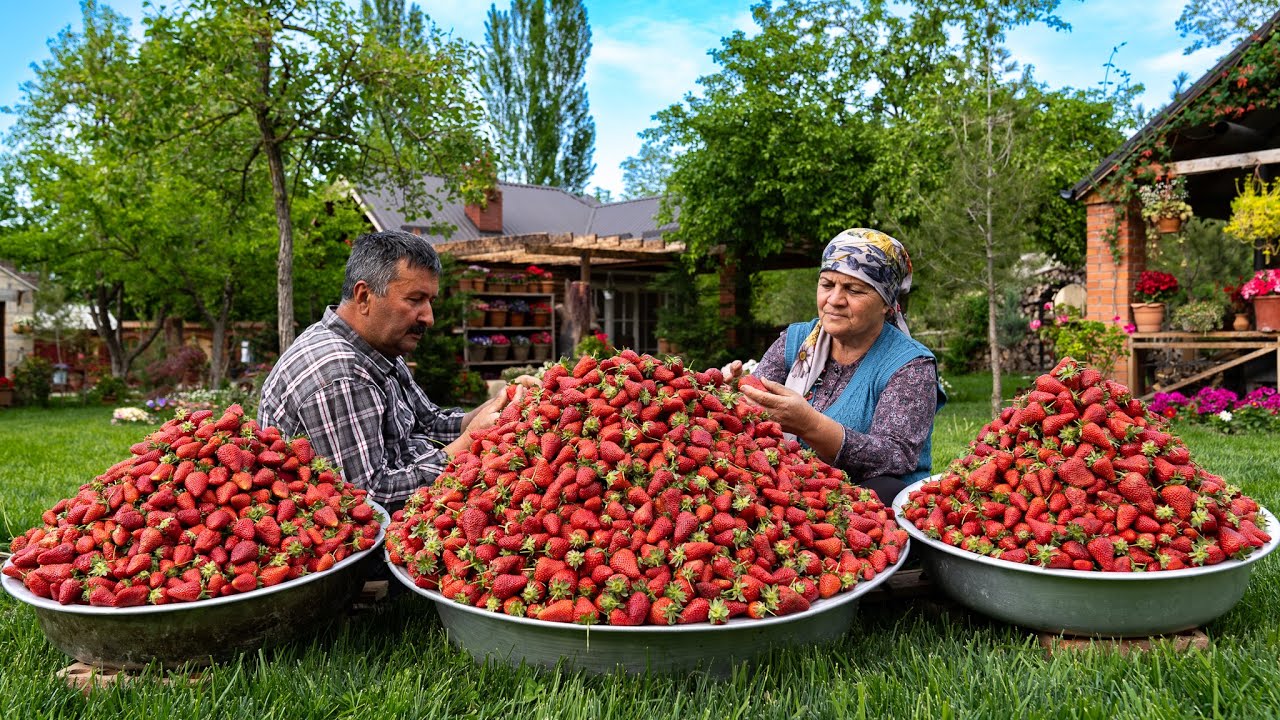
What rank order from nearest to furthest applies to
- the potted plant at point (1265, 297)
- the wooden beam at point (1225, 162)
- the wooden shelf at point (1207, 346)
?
the potted plant at point (1265, 297), the wooden beam at point (1225, 162), the wooden shelf at point (1207, 346)

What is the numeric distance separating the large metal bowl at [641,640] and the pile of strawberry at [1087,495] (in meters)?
0.41

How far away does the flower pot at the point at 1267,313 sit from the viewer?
8125 millimetres

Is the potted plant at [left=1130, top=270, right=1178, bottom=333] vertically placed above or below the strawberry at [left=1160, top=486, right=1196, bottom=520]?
above

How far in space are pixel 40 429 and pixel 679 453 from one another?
34.6 ft

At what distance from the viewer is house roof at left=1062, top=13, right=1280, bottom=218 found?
8.15 metres

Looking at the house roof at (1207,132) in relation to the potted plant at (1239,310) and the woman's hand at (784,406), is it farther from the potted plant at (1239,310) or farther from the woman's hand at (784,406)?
the woman's hand at (784,406)

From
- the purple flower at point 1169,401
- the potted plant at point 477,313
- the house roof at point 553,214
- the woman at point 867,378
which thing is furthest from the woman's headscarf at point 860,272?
the house roof at point 553,214

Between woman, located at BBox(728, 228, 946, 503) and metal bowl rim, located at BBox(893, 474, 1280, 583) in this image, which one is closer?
metal bowl rim, located at BBox(893, 474, 1280, 583)

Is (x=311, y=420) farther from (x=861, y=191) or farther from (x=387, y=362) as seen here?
(x=861, y=191)

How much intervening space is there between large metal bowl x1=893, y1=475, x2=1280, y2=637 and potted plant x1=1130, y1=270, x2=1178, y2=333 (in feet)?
25.6

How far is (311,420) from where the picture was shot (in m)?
2.61

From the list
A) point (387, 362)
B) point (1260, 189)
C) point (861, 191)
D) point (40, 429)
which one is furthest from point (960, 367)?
point (387, 362)

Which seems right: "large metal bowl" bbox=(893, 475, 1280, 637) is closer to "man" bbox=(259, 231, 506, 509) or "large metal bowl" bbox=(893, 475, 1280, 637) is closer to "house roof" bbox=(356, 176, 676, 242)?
"man" bbox=(259, 231, 506, 509)

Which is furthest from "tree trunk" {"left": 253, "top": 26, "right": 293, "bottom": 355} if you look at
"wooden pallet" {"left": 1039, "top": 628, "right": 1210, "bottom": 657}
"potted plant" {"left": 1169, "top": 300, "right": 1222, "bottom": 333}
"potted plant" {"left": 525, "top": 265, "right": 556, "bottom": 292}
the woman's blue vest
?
"potted plant" {"left": 1169, "top": 300, "right": 1222, "bottom": 333}
